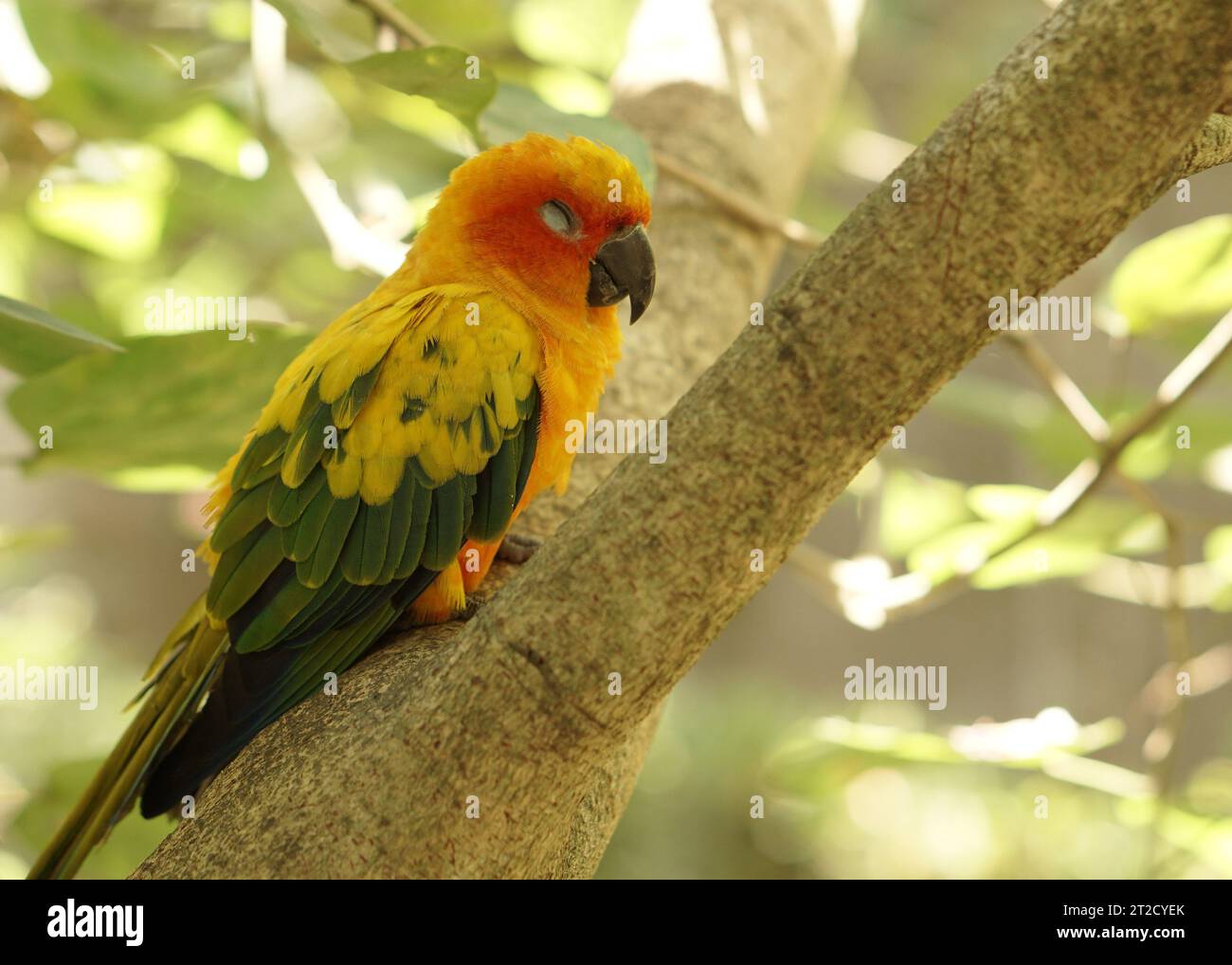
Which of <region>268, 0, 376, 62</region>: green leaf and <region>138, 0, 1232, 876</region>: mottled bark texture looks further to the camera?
<region>268, 0, 376, 62</region>: green leaf

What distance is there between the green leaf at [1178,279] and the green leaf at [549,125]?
988 millimetres

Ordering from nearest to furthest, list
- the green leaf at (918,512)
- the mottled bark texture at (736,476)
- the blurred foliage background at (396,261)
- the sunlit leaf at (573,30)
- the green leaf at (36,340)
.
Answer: the mottled bark texture at (736,476), the green leaf at (36,340), the blurred foliage background at (396,261), the green leaf at (918,512), the sunlit leaf at (573,30)

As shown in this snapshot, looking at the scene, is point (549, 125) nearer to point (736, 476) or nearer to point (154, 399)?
point (154, 399)

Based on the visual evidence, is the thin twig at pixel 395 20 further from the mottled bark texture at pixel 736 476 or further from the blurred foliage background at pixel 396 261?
the mottled bark texture at pixel 736 476

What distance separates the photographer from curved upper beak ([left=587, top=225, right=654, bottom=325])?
210 cm

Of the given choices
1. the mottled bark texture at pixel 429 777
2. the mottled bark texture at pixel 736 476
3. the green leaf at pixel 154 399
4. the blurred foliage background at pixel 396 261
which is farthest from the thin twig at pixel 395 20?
the mottled bark texture at pixel 736 476

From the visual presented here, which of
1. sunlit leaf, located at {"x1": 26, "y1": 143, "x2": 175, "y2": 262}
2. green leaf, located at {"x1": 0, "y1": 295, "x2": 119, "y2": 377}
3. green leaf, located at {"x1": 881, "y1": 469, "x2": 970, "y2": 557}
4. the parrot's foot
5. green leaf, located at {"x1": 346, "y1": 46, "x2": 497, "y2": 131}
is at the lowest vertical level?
the parrot's foot

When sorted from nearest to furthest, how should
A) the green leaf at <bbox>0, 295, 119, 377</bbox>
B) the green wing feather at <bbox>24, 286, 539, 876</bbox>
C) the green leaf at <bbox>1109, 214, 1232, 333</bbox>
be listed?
the green leaf at <bbox>0, 295, 119, 377</bbox> → the green wing feather at <bbox>24, 286, 539, 876</bbox> → the green leaf at <bbox>1109, 214, 1232, 333</bbox>

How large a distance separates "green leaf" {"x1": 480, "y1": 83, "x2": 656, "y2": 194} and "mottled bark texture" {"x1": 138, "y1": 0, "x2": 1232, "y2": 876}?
0.99m

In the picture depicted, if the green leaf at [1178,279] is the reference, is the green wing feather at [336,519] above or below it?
below

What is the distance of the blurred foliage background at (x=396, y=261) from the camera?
6.22 feet

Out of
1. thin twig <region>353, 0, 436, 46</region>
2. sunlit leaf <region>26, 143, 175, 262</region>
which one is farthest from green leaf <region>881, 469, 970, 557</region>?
→ sunlit leaf <region>26, 143, 175, 262</region>

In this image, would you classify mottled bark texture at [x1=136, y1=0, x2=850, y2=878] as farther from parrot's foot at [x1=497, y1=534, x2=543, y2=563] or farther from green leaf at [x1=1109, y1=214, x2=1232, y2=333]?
green leaf at [x1=1109, y1=214, x2=1232, y2=333]
